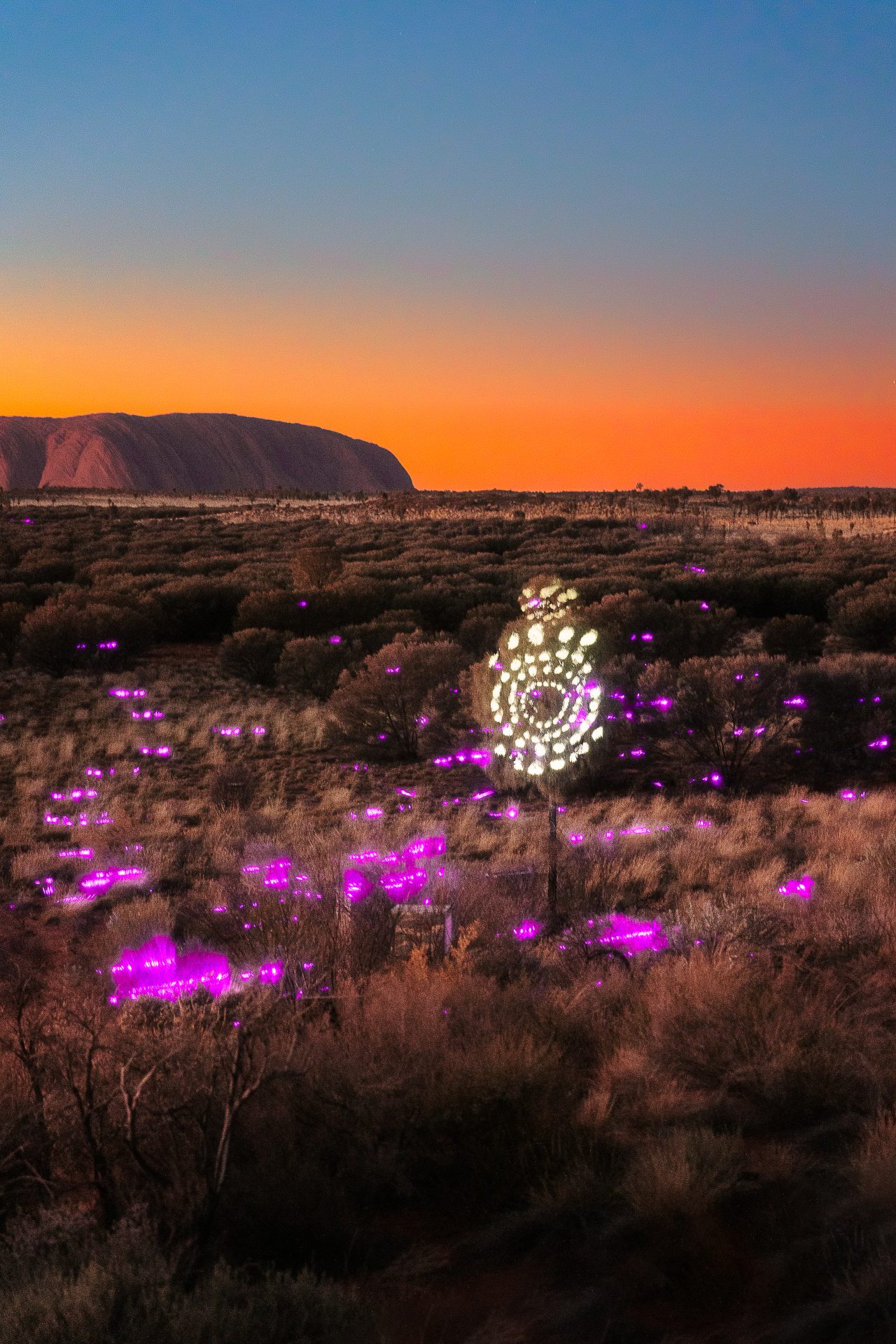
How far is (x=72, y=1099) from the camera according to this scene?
3926 mm

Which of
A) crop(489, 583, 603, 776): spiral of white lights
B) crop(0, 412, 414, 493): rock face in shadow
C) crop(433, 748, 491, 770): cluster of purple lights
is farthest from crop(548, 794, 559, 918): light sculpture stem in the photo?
crop(0, 412, 414, 493): rock face in shadow

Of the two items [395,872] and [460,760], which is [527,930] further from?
[460,760]

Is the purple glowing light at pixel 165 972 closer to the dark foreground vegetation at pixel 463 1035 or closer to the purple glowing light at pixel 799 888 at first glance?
the dark foreground vegetation at pixel 463 1035

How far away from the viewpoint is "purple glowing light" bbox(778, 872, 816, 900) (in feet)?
25.2

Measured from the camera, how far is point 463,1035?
16.0 feet

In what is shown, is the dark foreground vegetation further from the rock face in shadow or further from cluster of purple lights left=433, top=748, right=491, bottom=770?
the rock face in shadow

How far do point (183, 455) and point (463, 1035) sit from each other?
155369mm

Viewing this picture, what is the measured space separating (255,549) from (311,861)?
32.0 meters

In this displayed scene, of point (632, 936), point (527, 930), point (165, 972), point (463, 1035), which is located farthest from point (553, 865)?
point (165, 972)

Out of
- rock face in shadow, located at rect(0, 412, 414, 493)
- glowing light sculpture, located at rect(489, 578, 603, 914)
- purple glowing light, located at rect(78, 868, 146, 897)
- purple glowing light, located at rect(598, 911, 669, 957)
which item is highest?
rock face in shadow, located at rect(0, 412, 414, 493)

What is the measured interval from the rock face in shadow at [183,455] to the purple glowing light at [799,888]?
416ft

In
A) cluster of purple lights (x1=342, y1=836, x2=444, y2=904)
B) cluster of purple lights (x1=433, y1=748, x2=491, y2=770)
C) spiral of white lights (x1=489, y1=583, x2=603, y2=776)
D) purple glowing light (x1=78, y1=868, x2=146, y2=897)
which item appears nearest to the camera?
spiral of white lights (x1=489, y1=583, x2=603, y2=776)

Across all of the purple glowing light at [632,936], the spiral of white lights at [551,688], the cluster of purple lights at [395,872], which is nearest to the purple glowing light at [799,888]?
the purple glowing light at [632,936]

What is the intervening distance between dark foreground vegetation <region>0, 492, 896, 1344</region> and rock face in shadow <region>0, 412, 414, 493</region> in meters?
122
